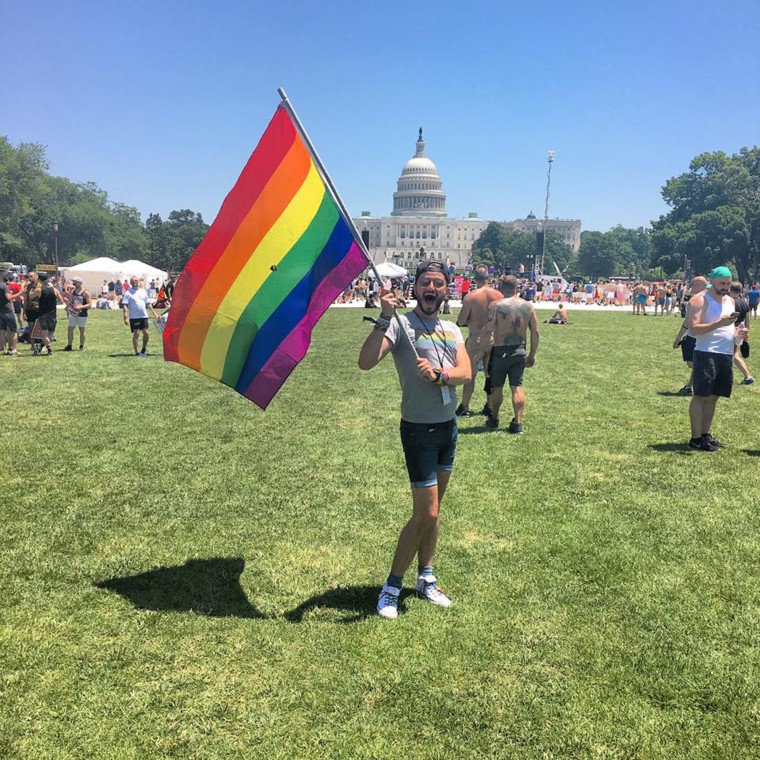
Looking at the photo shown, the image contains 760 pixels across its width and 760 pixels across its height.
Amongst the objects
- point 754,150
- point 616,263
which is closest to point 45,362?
point 754,150

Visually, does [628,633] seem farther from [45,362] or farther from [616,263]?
[616,263]

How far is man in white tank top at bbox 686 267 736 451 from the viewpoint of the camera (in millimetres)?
7184

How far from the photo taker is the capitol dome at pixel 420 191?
168 meters

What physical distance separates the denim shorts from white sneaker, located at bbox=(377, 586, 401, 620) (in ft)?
2.17

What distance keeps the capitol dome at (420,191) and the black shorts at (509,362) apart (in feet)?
547

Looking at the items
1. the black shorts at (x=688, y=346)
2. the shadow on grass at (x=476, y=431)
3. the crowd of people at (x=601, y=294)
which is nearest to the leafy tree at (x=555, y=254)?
the crowd of people at (x=601, y=294)

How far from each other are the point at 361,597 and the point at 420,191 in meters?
174

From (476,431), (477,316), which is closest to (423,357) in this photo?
(476,431)

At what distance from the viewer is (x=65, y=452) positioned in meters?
7.16

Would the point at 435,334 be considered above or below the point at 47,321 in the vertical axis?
above

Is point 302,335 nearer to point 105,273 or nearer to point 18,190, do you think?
point 105,273

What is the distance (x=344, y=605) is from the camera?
4000 millimetres

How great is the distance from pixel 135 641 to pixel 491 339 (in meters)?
6.03

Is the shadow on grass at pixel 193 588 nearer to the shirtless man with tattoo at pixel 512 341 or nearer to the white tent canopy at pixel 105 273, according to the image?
the shirtless man with tattoo at pixel 512 341
